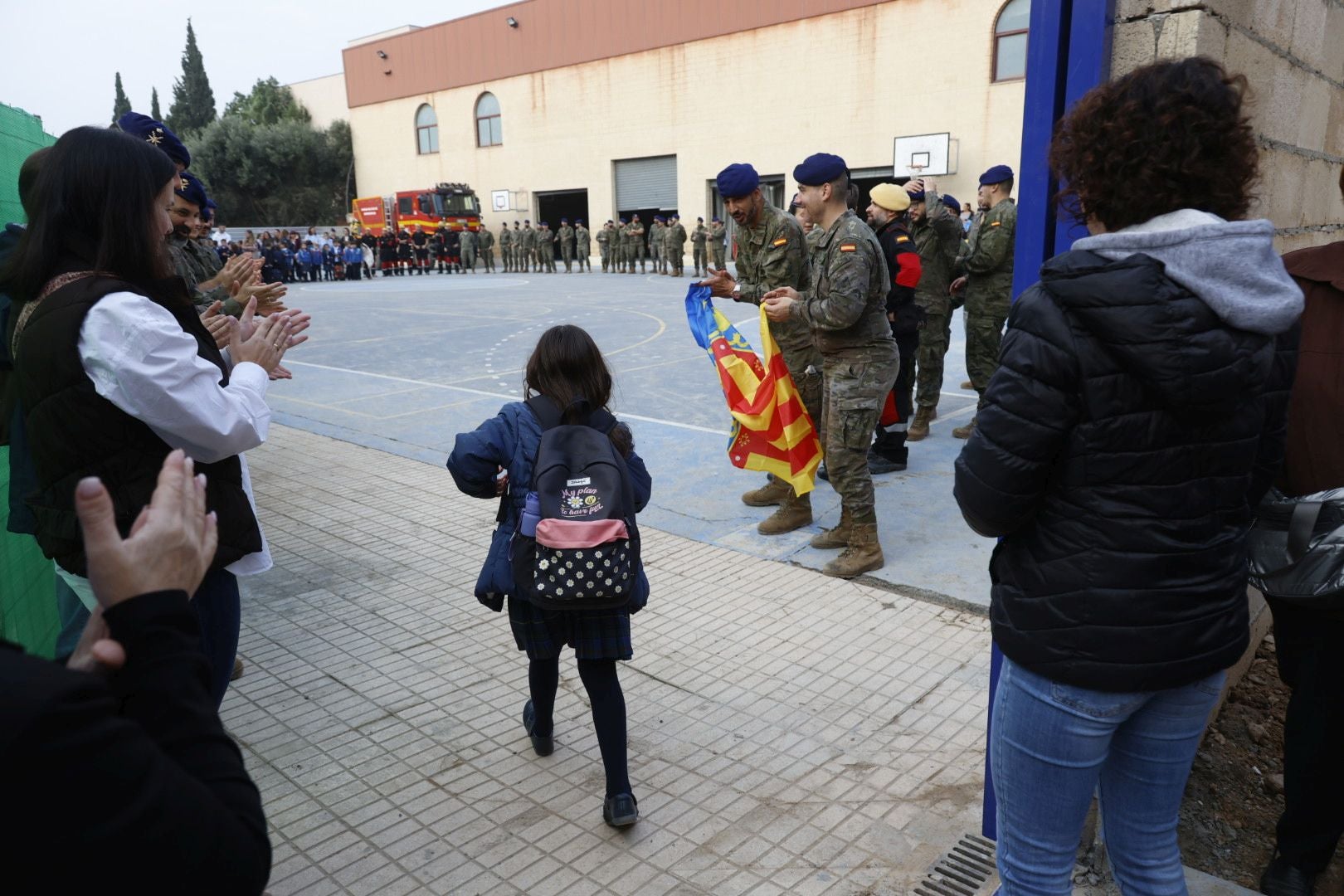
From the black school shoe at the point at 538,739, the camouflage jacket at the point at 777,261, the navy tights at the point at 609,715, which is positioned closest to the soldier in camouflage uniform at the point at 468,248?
the camouflage jacket at the point at 777,261

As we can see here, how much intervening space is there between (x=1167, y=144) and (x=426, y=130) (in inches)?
1807

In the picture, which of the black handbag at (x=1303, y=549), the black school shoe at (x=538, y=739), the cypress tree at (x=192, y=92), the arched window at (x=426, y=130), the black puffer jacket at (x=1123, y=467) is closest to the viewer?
the black puffer jacket at (x=1123, y=467)

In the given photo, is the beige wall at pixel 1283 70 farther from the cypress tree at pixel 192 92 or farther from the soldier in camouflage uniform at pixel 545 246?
the cypress tree at pixel 192 92

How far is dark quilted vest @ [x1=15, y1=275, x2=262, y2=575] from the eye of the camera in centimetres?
204

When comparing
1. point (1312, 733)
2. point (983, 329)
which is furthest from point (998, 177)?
point (1312, 733)

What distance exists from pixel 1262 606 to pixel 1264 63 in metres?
1.99

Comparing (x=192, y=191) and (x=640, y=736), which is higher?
(x=192, y=191)

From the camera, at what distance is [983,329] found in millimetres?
7293

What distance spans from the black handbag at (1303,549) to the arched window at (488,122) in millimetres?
41035

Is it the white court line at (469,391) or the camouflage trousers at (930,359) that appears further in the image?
the white court line at (469,391)

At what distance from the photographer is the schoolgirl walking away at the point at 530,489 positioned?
109 inches

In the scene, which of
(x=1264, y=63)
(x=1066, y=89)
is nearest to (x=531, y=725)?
(x=1066, y=89)

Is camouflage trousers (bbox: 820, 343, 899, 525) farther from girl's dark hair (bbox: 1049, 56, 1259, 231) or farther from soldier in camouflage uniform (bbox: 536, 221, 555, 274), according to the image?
soldier in camouflage uniform (bbox: 536, 221, 555, 274)

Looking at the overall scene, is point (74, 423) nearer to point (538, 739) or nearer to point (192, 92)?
point (538, 739)
